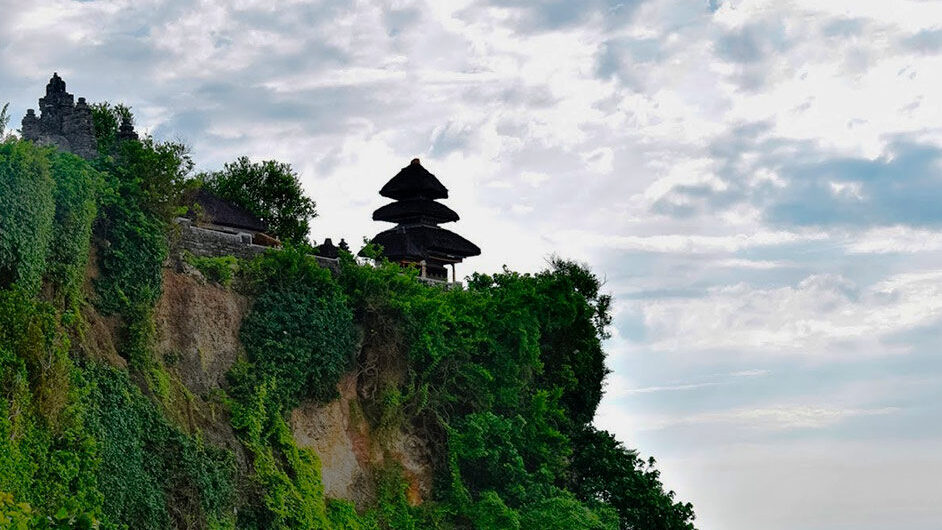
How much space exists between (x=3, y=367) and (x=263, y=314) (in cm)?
828

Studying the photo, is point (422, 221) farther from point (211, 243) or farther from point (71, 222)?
point (71, 222)

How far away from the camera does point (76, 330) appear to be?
877 inches

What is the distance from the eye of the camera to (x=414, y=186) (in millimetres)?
39250

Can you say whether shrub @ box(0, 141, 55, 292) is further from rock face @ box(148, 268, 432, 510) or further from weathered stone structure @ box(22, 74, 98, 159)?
weathered stone structure @ box(22, 74, 98, 159)

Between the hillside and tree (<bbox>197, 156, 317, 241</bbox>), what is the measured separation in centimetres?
1322

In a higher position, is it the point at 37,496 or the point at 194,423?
the point at 194,423

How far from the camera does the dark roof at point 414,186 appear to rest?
129 ft

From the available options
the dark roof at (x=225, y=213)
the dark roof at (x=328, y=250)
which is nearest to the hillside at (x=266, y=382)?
the dark roof at (x=328, y=250)

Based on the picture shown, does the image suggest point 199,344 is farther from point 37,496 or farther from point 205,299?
point 37,496

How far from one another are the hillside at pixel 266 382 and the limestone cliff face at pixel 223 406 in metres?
0.04

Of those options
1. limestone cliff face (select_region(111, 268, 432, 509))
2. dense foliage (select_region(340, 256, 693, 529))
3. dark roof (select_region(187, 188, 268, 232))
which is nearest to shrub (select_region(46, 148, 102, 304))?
limestone cliff face (select_region(111, 268, 432, 509))

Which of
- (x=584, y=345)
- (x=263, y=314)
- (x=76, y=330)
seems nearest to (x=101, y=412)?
(x=76, y=330)

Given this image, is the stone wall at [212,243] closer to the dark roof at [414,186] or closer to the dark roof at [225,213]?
the dark roof at [225,213]

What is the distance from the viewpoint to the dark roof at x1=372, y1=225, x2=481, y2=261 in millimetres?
38344
